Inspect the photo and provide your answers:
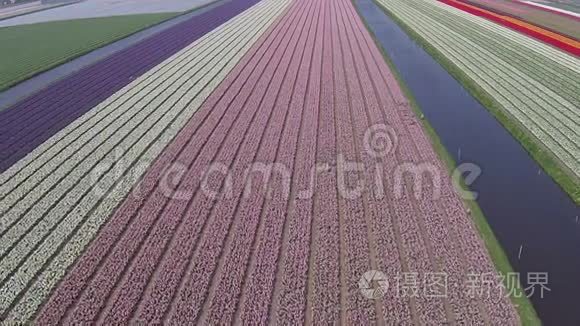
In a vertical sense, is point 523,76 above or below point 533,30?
above

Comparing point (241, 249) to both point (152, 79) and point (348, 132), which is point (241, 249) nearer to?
point (348, 132)

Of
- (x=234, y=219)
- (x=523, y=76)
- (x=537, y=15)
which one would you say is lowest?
(x=537, y=15)

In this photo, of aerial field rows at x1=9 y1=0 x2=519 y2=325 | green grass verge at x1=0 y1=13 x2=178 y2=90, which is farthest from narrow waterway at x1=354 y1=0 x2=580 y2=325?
green grass verge at x1=0 y1=13 x2=178 y2=90

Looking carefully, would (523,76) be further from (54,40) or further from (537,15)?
(54,40)

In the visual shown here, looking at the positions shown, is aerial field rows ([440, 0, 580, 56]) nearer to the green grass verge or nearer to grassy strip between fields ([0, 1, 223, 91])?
grassy strip between fields ([0, 1, 223, 91])

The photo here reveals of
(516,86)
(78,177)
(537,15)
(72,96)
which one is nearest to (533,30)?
(537,15)

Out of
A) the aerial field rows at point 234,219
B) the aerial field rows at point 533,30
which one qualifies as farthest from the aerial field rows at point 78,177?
the aerial field rows at point 533,30

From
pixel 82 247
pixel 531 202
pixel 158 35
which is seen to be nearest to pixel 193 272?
pixel 82 247
